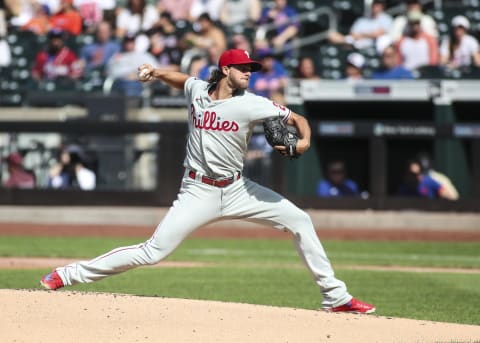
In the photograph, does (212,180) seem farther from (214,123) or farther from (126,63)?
(126,63)

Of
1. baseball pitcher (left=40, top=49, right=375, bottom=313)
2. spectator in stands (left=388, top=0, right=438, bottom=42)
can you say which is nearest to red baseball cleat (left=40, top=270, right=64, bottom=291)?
baseball pitcher (left=40, top=49, right=375, bottom=313)

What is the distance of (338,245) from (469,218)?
2.60m

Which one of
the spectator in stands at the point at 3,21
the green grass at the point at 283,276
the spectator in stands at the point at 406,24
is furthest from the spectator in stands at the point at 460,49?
the spectator in stands at the point at 3,21

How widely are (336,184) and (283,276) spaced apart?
5.96m

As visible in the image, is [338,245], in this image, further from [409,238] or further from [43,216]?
[43,216]

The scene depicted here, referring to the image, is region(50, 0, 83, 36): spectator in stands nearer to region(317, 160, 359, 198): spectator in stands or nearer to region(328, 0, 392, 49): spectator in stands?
region(328, 0, 392, 49): spectator in stands

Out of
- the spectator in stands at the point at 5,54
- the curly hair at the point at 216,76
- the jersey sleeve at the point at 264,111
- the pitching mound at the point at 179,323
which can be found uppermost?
the curly hair at the point at 216,76

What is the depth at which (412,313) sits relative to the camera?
325 inches

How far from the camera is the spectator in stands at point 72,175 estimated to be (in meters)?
16.9

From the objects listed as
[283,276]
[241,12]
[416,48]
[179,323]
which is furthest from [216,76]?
[241,12]

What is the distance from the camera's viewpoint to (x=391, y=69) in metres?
16.8

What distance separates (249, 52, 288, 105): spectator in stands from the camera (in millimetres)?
16609

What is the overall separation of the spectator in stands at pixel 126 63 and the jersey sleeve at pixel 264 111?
34.4ft

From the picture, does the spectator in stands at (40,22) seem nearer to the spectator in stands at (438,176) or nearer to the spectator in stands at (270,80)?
the spectator in stands at (270,80)
